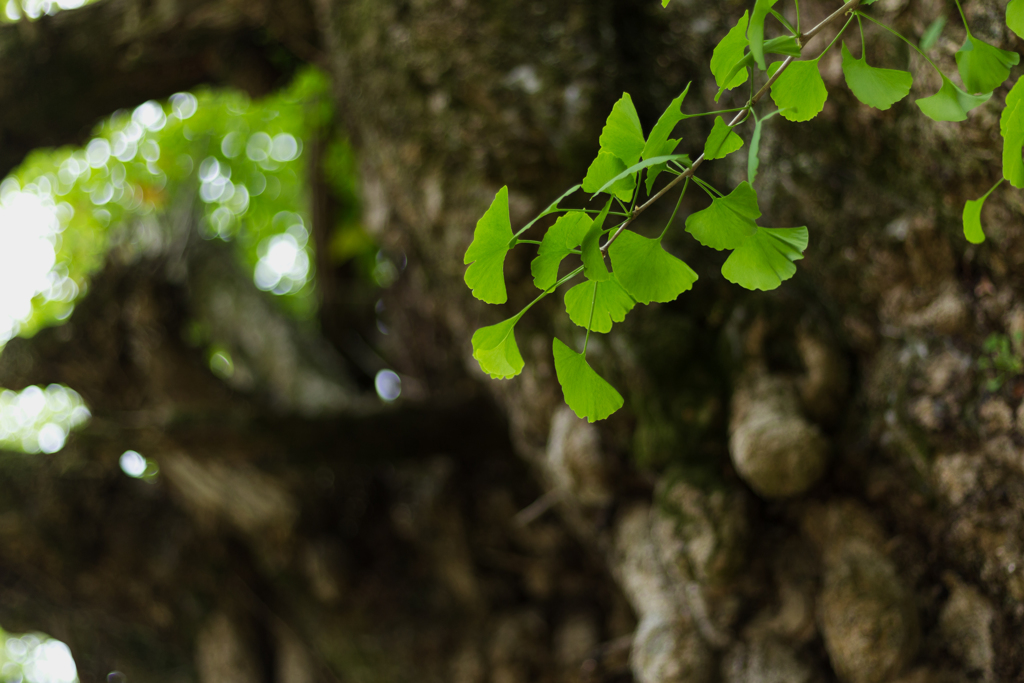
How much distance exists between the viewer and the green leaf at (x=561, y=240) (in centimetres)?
54

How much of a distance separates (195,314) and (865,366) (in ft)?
7.92

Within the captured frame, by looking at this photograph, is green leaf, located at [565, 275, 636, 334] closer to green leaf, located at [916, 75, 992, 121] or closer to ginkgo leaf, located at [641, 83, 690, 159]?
ginkgo leaf, located at [641, 83, 690, 159]

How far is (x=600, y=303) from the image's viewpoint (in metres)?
0.57

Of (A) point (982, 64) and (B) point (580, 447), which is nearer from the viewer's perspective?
(A) point (982, 64)

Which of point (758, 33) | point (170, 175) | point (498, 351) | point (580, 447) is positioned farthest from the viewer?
point (170, 175)

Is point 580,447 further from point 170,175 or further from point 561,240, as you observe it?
point 170,175

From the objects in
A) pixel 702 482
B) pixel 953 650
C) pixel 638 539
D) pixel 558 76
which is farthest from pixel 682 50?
pixel 953 650

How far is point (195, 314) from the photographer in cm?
281

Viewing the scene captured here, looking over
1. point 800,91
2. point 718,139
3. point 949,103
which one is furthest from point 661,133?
point 949,103

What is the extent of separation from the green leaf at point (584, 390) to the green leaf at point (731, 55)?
233 mm

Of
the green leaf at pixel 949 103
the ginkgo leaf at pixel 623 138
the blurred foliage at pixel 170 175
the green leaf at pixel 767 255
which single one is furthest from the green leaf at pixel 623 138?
the blurred foliage at pixel 170 175

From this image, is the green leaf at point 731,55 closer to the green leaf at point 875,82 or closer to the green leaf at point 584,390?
the green leaf at point 875,82

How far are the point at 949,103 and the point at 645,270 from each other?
0.92 ft

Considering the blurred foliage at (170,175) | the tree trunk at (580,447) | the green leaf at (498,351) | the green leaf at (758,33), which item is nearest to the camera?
the green leaf at (758,33)
